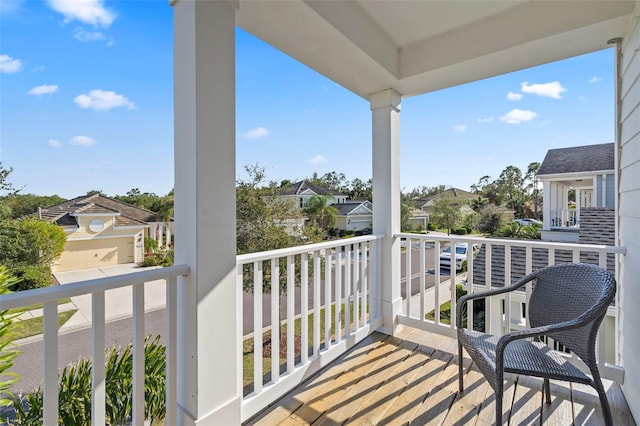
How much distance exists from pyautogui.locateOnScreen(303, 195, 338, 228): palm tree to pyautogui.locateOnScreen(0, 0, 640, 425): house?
0.28 m

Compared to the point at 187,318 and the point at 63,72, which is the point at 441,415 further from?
the point at 63,72

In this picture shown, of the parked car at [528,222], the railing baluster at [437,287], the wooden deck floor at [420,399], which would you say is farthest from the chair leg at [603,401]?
the parked car at [528,222]

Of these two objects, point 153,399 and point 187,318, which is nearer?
point 187,318

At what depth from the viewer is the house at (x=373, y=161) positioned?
57.6 inches

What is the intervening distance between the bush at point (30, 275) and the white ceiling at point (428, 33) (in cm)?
168

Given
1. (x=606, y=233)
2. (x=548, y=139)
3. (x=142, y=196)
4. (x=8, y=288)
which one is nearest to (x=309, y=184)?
(x=142, y=196)

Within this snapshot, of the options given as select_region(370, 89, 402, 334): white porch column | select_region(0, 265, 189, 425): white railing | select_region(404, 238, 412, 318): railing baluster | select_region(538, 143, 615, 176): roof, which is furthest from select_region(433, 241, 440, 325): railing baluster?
select_region(0, 265, 189, 425): white railing

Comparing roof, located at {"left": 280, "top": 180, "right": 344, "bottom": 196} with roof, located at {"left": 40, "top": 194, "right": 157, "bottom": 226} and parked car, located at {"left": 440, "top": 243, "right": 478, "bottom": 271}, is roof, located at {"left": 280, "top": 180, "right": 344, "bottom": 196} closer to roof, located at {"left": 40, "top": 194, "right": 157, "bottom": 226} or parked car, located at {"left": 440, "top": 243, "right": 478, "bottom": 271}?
parked car, located at {"left": 440, "top": 243, "right": 478, "bottom": 271}

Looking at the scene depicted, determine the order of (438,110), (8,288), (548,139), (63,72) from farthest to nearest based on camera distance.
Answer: (438,110) < (548,139) < (63,72) < (8,288)

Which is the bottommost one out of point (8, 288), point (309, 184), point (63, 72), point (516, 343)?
point (516, 343)

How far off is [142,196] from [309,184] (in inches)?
64.7

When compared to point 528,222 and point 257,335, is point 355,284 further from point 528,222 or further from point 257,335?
point 528,222

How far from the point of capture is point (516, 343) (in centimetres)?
189

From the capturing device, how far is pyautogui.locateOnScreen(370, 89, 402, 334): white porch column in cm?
306
